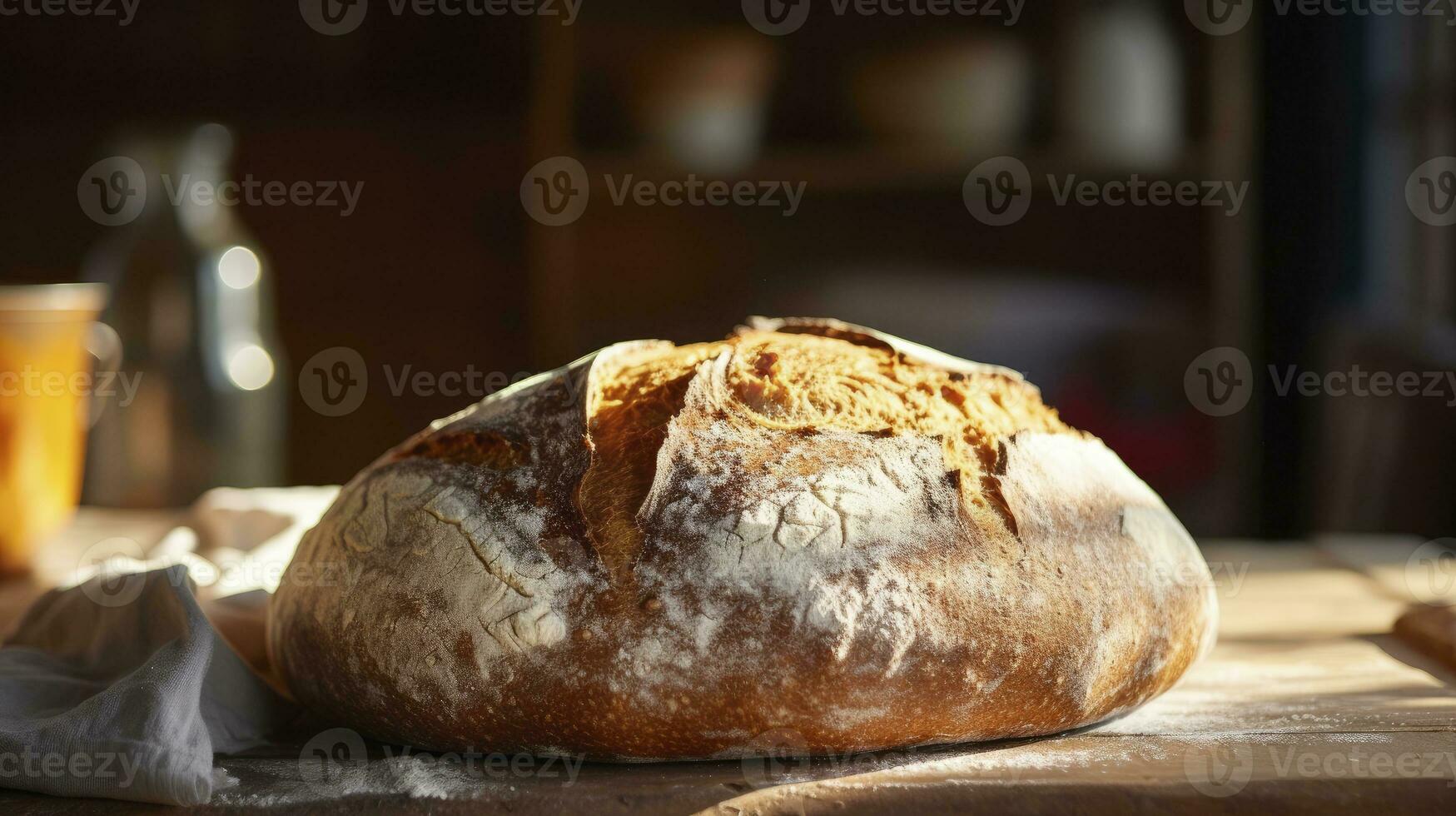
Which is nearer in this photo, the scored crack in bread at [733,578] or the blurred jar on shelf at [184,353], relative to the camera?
the scored crack in bread at [733,578]

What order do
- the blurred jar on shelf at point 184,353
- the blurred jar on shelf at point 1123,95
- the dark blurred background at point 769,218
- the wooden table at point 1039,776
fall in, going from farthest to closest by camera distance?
the blurred jar on shelf at point 1123,95 → the dark blurred background at point 769,218 → the blurred jar on shelf at point 184,353 → the wooden table at point 1039,776

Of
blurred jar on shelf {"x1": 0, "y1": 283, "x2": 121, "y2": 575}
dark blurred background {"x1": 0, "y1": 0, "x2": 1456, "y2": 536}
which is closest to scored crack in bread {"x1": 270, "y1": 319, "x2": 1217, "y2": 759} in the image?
blurred jar on shelf {"x1": 0, "y1": 283, "x2": 121, "y2": 575}

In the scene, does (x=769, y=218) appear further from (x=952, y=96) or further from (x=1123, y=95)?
(x=1123, y=95)

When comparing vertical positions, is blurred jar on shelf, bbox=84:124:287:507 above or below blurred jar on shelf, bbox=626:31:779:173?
below

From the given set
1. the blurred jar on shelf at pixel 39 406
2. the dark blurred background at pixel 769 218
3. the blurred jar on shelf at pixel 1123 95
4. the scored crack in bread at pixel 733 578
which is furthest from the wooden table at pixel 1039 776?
the blurred jar on shelf at pixel 1123 95

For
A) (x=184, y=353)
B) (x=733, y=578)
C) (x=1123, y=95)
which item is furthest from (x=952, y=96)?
(x=733, y=578)

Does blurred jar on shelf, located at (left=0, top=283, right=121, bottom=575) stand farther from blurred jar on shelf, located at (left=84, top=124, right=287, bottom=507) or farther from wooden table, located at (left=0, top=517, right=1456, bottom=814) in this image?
wooden table, located at (left=0, top=517, right=1456, bottom=814)

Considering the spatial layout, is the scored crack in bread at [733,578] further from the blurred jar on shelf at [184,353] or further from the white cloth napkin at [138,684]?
the blurred jar on shelf at [184,353]
